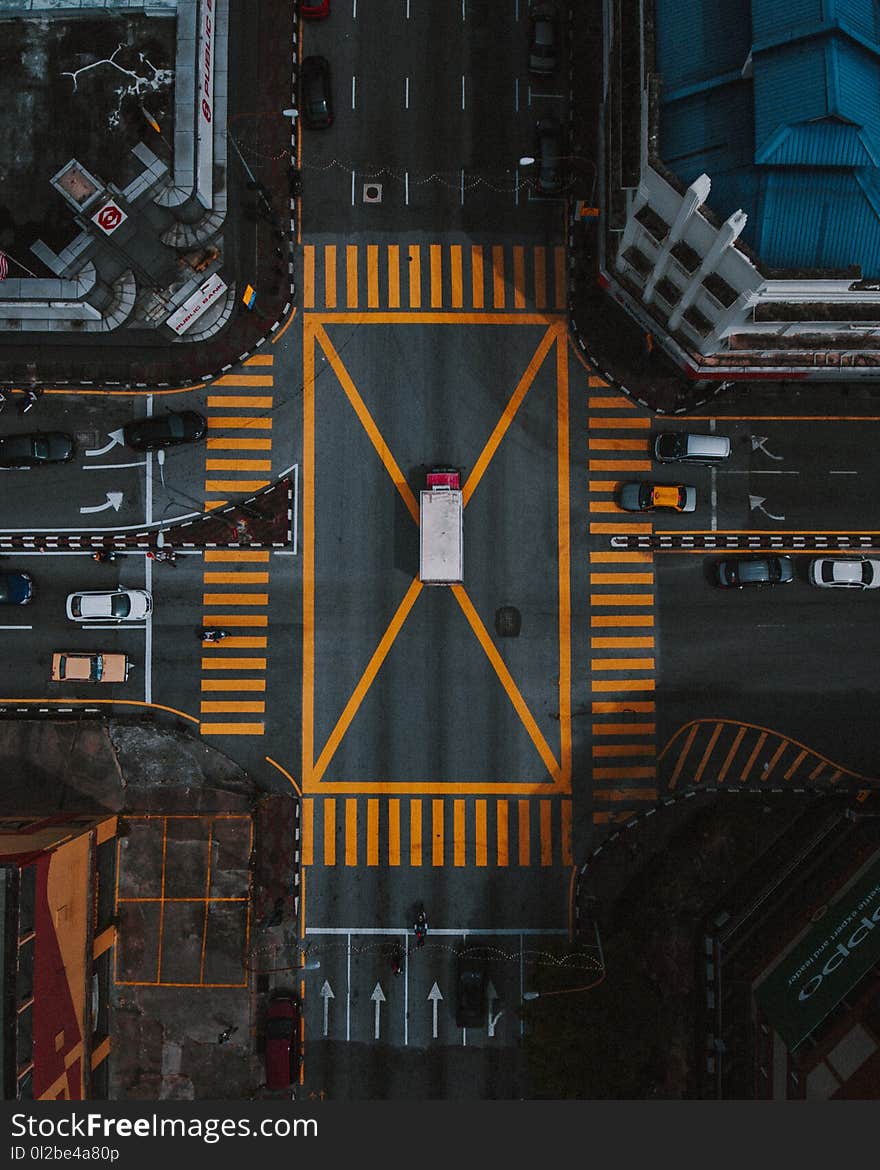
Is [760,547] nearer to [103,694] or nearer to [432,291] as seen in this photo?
[432,291]

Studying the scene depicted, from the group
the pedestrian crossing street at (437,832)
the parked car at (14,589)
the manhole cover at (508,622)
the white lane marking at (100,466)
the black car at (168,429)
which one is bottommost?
the pedestrian crossing street at (437,832)

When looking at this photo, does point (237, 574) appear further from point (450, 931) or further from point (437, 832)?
point (450, 931)

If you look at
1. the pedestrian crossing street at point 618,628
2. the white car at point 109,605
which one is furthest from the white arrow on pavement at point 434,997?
the white car at point 109,605

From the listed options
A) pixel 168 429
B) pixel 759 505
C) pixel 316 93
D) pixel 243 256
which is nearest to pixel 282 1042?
pixel 168 429

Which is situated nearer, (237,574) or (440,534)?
(440,534)

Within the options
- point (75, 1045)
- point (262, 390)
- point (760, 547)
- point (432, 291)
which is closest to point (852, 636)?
point (760, 547)

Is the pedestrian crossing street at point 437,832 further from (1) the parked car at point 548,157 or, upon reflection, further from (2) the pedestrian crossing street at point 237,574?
(1) the parked car at point 548,157
